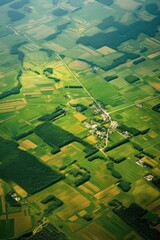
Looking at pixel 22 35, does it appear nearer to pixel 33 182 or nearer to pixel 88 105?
pixel 88 105

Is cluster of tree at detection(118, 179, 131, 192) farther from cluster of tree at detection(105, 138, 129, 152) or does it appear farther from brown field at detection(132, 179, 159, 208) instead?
cluster of tree at detection(105, 138, 129, 152)

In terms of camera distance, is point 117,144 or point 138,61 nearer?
point 117,144

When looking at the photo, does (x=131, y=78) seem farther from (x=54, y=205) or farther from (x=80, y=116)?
(x=54, y=205)

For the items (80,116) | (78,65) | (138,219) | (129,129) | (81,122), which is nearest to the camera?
(138,219)

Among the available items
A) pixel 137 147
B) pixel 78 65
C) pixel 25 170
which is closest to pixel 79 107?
pixel 137 147

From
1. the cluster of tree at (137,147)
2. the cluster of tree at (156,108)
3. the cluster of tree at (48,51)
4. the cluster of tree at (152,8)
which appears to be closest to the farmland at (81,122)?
the cluster of tree at (156,108)

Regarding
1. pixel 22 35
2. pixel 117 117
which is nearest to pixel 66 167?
pixel 117 117
